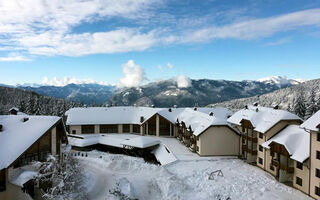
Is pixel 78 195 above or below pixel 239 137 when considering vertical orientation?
below

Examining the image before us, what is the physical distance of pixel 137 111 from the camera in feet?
195

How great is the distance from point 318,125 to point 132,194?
1830 cm

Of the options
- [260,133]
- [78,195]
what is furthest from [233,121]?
[78,195]

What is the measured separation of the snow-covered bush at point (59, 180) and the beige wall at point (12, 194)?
166cm

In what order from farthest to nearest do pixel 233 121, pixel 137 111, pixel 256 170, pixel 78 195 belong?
pixel 137 111 < pixel 233 121 < pixel 256 170 < pixel 78 195

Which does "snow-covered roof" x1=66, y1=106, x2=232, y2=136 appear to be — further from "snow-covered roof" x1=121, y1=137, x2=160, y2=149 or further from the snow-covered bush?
the snow-covered bush

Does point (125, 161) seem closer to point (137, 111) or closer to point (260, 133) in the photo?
point (260, 133)

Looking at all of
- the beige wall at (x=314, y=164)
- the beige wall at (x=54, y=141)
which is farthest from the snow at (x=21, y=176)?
the beige wall at (x=314, y=164)

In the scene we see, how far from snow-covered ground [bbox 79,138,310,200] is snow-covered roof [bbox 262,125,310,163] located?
11.8 ft

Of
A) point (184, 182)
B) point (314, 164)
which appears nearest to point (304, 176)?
point (314, 164)

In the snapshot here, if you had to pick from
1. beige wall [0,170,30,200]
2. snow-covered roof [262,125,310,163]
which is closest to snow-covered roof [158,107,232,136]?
snow-covered roof [262,125,310,163]

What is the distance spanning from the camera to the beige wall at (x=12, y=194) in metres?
20.5

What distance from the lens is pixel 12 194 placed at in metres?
20.7

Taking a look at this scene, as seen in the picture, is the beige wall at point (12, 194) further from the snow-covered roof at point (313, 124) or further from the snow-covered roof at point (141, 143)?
the snow-covered roof at point (313, 124)
